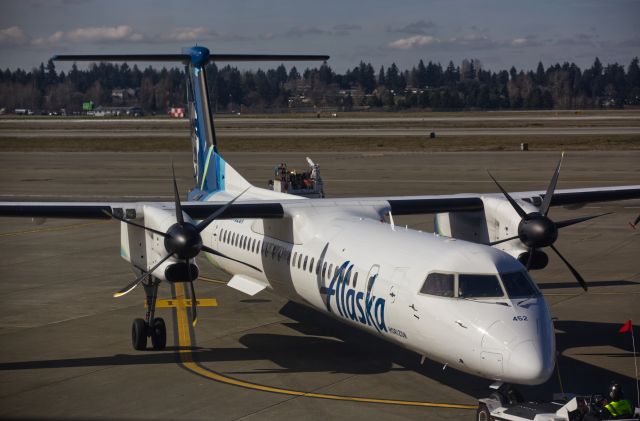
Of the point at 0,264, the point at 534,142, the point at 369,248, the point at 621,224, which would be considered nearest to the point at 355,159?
the point at 534,142

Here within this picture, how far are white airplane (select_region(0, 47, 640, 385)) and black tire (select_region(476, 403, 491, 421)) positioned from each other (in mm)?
A: 505

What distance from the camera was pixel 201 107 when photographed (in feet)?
84.0

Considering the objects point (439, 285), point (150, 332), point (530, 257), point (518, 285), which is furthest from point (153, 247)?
point (518, 285)

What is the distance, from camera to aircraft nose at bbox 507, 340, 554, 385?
12750mm

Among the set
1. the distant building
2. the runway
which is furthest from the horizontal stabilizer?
the distant building

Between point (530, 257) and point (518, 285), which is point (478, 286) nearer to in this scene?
point (518, 285)

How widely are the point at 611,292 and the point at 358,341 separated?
8.65 m

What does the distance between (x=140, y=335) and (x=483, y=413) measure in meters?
8.17

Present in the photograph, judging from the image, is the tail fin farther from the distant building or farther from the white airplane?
the distant building

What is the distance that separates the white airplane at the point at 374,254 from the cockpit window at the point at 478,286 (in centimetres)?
2

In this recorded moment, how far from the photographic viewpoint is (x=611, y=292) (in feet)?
78.6

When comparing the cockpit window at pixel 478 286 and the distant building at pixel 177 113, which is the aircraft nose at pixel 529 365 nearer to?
the cockpit window at pixel 478 286

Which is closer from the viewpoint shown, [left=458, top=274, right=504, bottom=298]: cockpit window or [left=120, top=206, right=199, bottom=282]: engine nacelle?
[left=458, top=274, right=504, bottom=298]: cockpit window

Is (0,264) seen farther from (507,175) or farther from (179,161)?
(179,161)
